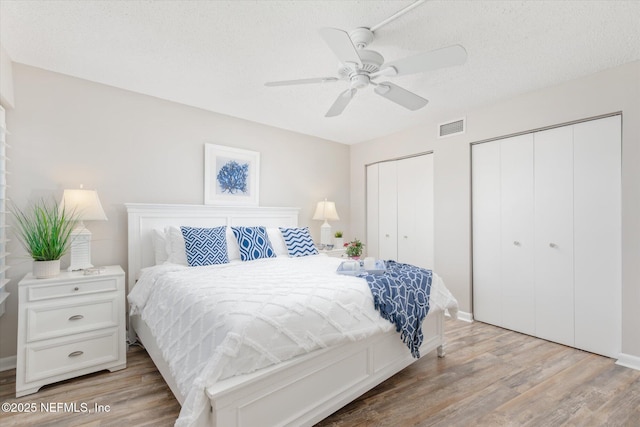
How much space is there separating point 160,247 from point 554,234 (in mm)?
3880

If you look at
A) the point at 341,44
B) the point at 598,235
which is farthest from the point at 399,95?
the point at 598,235

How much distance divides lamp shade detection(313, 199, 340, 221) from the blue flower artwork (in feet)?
3.68

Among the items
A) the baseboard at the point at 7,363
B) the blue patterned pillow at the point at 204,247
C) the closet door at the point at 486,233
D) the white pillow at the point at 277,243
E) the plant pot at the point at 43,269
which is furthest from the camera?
the white pillow at the point at 277,243

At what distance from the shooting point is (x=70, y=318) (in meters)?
2.30

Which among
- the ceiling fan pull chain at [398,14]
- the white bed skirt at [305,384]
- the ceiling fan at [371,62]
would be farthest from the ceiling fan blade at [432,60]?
the white bed skirt at [305,384]

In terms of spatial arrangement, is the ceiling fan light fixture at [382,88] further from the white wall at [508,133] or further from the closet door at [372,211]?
the closet door at [372,211]

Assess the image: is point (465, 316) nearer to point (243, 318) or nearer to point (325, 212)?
point (325, 212)

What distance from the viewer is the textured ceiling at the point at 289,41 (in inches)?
75.0

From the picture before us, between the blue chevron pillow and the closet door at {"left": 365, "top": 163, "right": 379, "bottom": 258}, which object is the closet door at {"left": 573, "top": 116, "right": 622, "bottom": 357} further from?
the blue chevron pillow

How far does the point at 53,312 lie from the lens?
2252 millimetres

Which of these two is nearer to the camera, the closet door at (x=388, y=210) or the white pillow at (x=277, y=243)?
the white pillow at (x=277, y=243)

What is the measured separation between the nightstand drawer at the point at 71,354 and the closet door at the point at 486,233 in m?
3.70

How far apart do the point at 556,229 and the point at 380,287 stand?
6.98 feet

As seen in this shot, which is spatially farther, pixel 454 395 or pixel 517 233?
pixel 517 233
